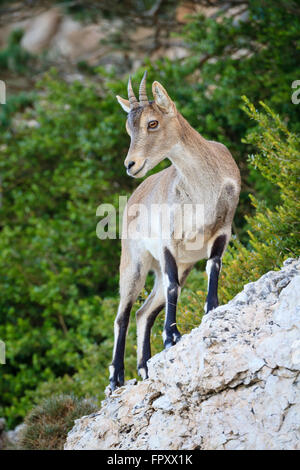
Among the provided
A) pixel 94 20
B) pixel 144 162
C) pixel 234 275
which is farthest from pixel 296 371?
pixel 94 20

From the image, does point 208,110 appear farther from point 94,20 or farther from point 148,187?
point 148,187

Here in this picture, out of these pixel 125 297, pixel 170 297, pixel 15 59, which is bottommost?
pixel 125 297

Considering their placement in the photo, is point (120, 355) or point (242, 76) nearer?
point (120, 355)

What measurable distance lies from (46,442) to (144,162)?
3.54 meters

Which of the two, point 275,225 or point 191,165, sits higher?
point 191,165

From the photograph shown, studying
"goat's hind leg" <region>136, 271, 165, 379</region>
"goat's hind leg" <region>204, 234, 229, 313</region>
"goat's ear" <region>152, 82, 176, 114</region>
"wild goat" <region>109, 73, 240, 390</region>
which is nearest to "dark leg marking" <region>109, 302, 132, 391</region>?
"goat's hind leg" <region>136, 271, 165, 379</region>

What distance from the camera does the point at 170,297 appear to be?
6715 mm

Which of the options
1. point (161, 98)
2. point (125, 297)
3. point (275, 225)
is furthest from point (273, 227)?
point (161, 98)

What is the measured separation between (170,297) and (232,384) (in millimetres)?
1561

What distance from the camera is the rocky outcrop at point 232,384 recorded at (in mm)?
5051

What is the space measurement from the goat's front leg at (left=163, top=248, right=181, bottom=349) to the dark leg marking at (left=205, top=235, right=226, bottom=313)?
327 mm

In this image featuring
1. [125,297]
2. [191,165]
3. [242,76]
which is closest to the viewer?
[191,165]

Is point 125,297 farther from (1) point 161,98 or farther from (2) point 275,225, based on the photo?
(1) point 161,98

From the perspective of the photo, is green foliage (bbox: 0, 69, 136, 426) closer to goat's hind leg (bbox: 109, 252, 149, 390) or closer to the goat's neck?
goat's hind leg (bbox: 109, 252, 149, 390)
